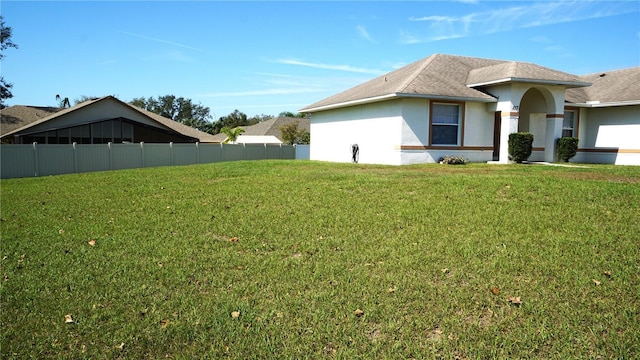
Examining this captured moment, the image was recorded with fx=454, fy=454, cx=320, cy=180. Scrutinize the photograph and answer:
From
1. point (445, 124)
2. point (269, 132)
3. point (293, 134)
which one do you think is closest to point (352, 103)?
point (445, 124)

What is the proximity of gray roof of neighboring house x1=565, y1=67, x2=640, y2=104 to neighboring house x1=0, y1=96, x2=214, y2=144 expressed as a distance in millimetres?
25891

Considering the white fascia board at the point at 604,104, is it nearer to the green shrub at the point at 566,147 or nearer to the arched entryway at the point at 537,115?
the arched entryway at the point at 537,115

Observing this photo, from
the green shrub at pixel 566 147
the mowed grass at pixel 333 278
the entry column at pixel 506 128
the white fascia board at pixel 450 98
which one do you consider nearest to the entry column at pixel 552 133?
the green shrub at pixel 566 147

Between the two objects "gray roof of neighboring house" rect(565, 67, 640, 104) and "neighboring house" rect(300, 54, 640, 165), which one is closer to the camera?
"neighboring house" rect(300, 54, 640, 165)

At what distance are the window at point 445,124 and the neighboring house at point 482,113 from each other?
0.13ft

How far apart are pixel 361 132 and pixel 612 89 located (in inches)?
459

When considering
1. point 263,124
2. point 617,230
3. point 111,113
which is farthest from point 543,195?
point 263,124

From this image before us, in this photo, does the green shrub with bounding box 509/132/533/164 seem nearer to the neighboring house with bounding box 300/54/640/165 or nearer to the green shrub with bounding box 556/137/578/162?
the neighboring house with bounding box 300/54/640/165

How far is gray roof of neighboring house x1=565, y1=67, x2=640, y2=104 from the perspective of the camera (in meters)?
19.6

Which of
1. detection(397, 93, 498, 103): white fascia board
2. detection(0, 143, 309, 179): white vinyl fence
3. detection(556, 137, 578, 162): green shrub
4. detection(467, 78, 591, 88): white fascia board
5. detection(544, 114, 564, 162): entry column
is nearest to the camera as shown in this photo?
detection(397, 93, 498, 103): white fascia board

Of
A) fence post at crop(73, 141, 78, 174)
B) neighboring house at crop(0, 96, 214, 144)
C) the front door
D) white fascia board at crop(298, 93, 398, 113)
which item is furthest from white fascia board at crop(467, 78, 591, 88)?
neighboring house at crop(0, 96, 214, 144)

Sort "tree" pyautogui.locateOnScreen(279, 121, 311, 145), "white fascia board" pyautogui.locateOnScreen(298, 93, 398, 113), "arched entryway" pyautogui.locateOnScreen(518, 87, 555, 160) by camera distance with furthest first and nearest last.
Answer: "tree" pyautogui.locateOnScreen(279, 121, 311, 145), "arched entryway" pyautogui.locateOnScreen(518, 87, 555, 160), "white fascia board" pyautogui.locateOnScreen(298, 93, 398, 113)

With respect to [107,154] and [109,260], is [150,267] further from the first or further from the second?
[107,154]

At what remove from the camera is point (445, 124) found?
18.6 metres
